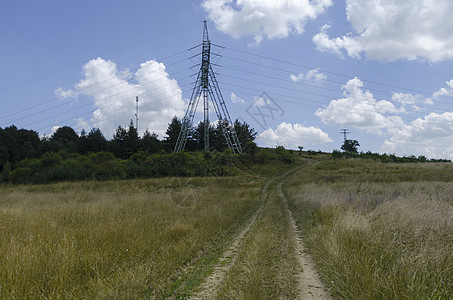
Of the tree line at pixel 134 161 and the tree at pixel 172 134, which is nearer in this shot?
the tree line at pixel 134 161

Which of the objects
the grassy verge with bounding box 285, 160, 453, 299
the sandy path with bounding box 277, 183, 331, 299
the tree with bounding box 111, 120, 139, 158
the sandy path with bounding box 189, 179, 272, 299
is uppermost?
the tree with bounding box 111, 120, 139, 158

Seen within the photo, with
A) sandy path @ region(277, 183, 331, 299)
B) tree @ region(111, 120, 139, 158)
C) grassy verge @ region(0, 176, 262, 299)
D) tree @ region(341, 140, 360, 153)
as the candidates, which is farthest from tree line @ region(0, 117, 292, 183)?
tree @ region(341, 140, 360, 153)

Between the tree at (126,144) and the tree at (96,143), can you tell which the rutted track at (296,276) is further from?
the tree at (96,143)

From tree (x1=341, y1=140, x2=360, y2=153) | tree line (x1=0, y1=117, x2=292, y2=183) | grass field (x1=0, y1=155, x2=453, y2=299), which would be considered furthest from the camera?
tree (x1=341, y1=140, x2=360, y2=153)

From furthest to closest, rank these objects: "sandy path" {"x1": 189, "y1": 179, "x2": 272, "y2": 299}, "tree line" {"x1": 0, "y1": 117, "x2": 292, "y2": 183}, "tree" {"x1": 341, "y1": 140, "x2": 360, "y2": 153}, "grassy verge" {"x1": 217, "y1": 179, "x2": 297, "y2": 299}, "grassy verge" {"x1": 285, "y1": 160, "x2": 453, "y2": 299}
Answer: "tree" {"x1": 341, "y1": 140, "x2": 360, "y2": 153}, "tree line" {"x1": 0, "y1": 117, "x2": 292, "y2": 183}, "sandy path" {"x1": 189, "y1": 179, "x2": 272, "y2": 299}, "grassy verge" {"x1": 217, "y1": 179, "x2": 297, "y2": 299}, "grassy verge" {"x1": 285, "y1": 160, "x2": 453, "y2": 299}

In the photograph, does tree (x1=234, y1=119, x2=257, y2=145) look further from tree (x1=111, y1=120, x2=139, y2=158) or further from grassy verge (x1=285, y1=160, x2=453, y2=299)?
grassy verge (x1=285, y1=160, x2=453, y2=299)

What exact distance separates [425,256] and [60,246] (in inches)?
261

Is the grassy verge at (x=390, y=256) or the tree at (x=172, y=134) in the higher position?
the tree at (x=172, y=134)

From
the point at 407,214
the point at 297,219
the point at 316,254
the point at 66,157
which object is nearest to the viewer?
the point at 316,254

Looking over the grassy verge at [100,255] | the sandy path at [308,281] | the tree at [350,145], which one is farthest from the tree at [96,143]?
the tree at [350,145]

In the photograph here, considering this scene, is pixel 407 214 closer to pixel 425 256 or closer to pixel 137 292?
pixel 425 256

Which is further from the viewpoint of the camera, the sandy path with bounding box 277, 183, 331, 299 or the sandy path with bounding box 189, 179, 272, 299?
the sandy path with bounding box 189, 179, 272, 299

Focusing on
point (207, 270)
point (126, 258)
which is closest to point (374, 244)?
point (207, 270)

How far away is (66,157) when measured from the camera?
53.7 meters
